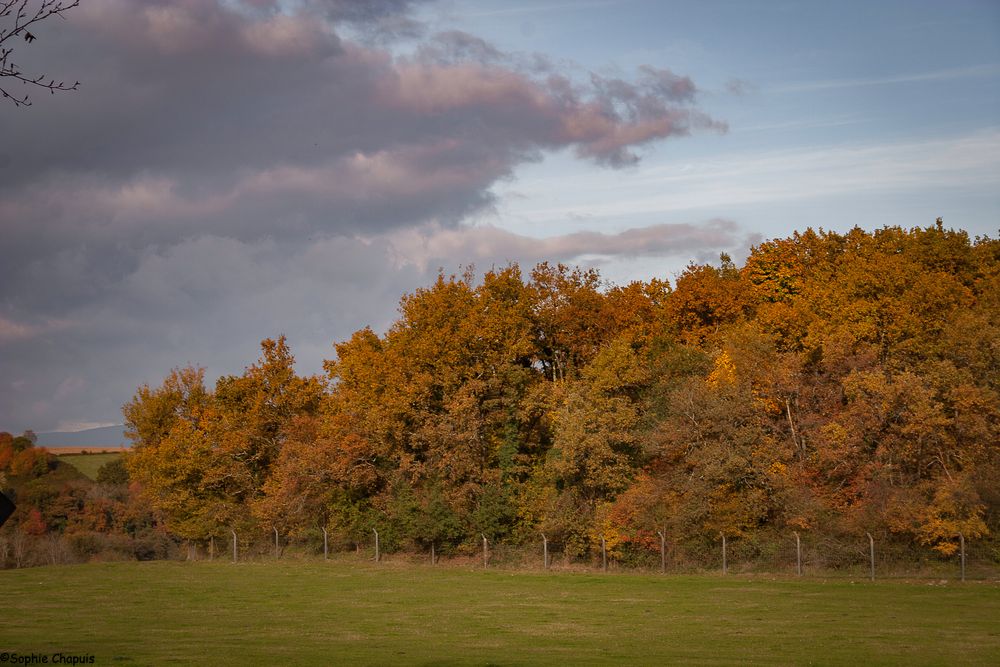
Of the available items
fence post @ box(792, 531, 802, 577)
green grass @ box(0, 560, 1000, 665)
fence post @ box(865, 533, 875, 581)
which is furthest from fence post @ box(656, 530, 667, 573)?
fence post @ box(865, 533, 875, 581)

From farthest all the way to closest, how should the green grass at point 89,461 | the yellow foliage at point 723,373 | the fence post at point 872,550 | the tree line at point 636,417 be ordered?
the green grass at point 89,461 < the yellow foliage at point 723,373 < the tree line at point 636,417 < the fence post at point 872,550

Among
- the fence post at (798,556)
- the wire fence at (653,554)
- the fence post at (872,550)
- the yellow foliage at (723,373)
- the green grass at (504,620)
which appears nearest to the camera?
the green grass at (504,620)

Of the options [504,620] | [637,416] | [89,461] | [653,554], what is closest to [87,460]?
Result: [89,461]

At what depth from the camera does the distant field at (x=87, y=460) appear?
4142 inches

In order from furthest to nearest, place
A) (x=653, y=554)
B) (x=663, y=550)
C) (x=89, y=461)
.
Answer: (x=89, y=461)
(x=653, y=554)
(x=663, y=550)

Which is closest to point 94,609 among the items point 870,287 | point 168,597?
point 168,597

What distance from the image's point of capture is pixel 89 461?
4414 inches

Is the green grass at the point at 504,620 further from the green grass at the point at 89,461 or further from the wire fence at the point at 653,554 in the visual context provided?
the green grass at the point at 89,461

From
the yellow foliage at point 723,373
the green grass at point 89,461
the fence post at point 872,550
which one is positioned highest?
the yellow foliage at point 723,373

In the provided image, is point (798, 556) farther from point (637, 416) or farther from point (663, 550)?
point (637, 416)

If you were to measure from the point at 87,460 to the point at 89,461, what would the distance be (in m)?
1.07

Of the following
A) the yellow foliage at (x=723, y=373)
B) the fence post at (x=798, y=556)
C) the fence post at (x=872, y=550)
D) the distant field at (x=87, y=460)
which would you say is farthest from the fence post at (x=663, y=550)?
the distant field at (x=87, y=460)

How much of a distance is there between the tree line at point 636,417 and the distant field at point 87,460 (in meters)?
36.7

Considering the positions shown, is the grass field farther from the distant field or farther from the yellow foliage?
the yellow foliage
